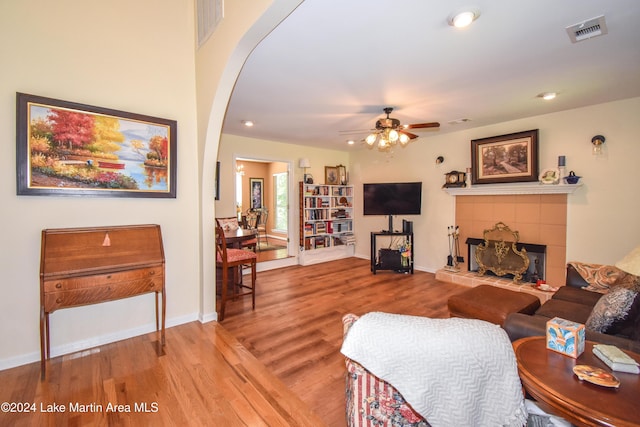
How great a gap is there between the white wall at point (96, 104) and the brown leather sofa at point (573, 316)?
2.79m

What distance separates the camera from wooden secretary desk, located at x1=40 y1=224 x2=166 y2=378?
6.18ft

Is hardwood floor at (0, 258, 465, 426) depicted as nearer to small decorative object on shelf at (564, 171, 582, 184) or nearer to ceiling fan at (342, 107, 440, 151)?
ceiling fan at (342, 107, 440, 151)

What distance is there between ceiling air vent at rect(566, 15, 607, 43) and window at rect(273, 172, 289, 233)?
754 centimetres

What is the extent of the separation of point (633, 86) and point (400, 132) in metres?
2.37

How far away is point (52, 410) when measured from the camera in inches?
64.7

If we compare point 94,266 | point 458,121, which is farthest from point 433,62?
point 94,266

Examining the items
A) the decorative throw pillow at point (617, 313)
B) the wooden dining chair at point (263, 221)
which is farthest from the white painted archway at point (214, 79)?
the wooden dining chair at point (263, 221)

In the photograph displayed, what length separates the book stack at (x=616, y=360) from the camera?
1.11m

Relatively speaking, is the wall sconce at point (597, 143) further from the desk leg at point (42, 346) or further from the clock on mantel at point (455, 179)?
the desk leg at point (42, 346)

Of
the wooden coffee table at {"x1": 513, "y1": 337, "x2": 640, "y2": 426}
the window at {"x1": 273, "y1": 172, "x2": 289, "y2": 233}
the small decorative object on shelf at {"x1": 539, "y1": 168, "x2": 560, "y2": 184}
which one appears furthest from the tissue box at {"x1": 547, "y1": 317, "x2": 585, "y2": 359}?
the window at {"x1": 273, "y1": 172, "x2": 289, "y2": 233}

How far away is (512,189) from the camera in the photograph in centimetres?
415

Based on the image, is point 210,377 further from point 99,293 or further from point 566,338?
point 566,338

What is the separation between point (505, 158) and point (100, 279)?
16.8 ft

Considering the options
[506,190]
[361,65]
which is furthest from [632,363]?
[506,190]
